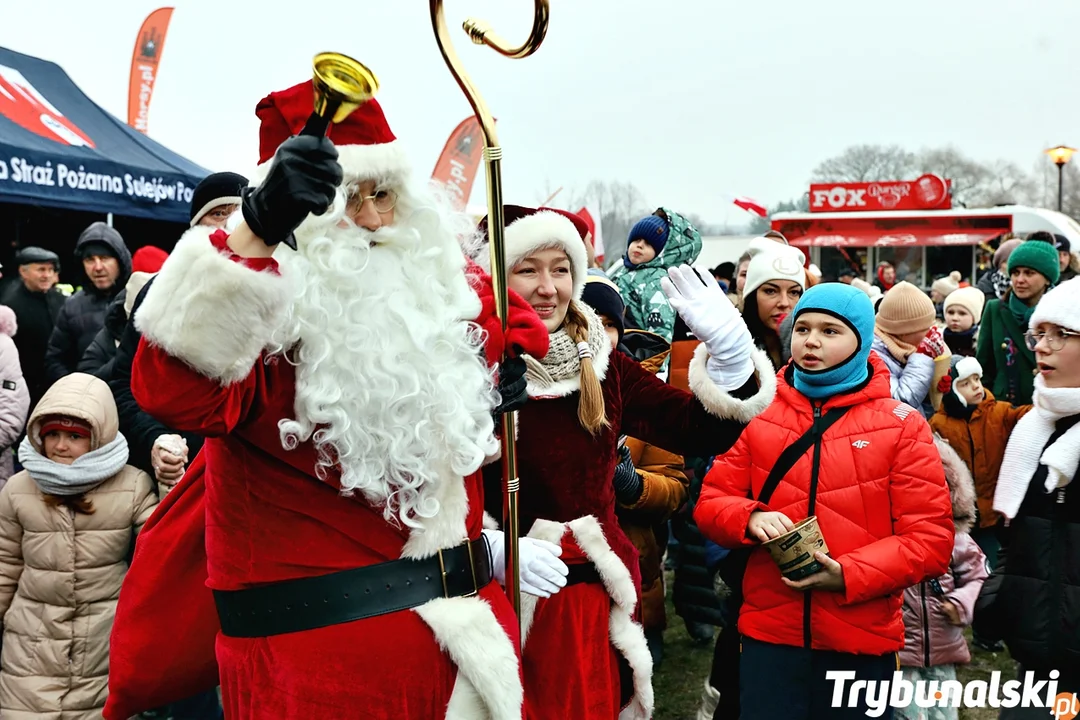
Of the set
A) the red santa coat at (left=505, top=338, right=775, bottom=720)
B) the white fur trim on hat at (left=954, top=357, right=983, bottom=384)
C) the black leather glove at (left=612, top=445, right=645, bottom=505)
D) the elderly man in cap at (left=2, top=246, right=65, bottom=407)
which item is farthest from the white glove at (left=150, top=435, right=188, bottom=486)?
the white fur trim on hat at (left=954, top=357, right=983, bottom=384)

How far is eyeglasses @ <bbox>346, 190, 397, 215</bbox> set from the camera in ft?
7.02

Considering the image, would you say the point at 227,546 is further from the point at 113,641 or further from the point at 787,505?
the point at 787,505

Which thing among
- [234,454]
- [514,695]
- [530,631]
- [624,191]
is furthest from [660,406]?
[624,191]

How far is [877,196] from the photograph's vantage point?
1056 inches

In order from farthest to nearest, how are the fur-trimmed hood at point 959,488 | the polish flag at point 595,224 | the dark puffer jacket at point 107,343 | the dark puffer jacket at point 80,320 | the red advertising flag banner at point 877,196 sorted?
the red advertising flag banner at point 877,196, the polish flag at point 595,224, the dark puffer jacket at point 80,320, the dark puffer jacket at point 107,343, the fur-trimmed hood at point 959,488

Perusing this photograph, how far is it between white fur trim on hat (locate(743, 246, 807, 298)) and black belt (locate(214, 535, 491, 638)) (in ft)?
10.2

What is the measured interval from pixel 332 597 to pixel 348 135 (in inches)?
38.1

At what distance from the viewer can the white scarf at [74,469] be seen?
12.7ft

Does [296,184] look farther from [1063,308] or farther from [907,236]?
[907,236]

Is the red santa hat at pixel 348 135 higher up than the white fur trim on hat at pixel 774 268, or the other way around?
the red santa hat at pixel 348 135

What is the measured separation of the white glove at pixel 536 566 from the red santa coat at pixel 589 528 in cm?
25

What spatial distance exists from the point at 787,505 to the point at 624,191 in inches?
1694

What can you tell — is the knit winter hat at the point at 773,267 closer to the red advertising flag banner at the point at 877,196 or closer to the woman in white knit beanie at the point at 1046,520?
the woman in white knit beanie at the point at 1046,520
